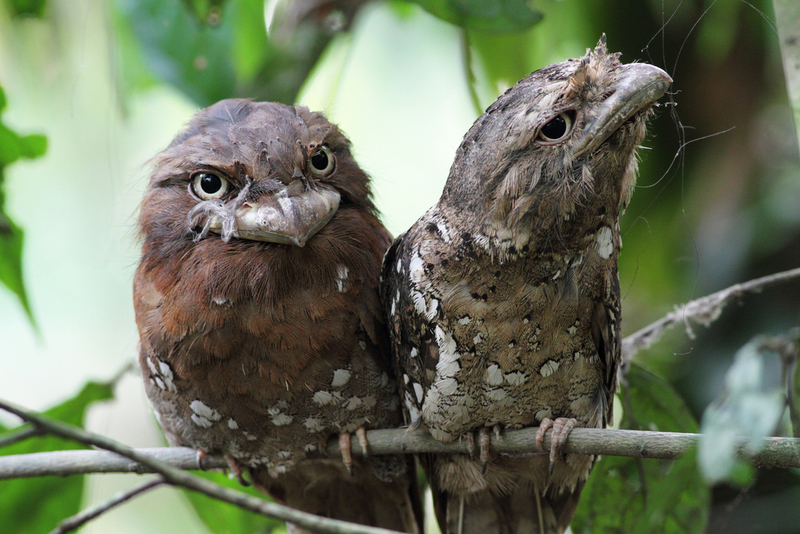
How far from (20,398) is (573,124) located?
185 inches

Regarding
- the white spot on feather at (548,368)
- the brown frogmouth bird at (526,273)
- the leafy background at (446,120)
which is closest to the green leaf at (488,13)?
the leafy background at (446,120)

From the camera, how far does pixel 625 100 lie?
1480 millimetres

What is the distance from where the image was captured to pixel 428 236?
1860 mm

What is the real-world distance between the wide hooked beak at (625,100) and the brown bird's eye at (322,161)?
30.3 inches

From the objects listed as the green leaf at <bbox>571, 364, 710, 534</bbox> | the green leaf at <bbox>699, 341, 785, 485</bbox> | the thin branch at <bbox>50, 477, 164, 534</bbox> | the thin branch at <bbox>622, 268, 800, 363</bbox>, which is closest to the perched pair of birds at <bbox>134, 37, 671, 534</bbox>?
the green leaf at <bbox>571, 364, 710, 534</bbox>

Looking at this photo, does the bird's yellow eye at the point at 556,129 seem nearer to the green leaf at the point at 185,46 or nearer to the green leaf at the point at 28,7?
the green leaf at the point at 185,46

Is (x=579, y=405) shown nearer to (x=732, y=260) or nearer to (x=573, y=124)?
(x=573, y=124)

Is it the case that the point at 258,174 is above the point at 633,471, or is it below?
above

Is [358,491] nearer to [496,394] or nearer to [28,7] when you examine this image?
[496,394]

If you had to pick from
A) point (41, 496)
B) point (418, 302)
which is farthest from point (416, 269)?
point (41, 496)

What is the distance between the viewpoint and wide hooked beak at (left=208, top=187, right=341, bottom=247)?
1733mm

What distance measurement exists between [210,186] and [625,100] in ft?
3.63

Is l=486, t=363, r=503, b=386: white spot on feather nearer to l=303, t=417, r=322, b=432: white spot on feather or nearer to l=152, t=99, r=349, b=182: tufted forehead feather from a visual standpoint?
l=303, t=417, r=322, b=432: white spot on feather

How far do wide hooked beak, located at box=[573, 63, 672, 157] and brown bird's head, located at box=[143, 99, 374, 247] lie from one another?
715mm
